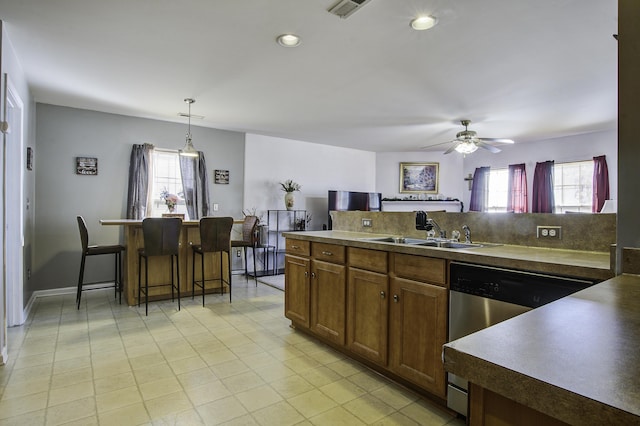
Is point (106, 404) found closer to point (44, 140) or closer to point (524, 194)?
point (44, 140)

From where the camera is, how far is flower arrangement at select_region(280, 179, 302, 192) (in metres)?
6.57

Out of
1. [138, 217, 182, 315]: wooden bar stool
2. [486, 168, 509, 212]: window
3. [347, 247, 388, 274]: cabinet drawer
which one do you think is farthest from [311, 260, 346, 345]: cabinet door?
[486, 168, 509, 212]: window

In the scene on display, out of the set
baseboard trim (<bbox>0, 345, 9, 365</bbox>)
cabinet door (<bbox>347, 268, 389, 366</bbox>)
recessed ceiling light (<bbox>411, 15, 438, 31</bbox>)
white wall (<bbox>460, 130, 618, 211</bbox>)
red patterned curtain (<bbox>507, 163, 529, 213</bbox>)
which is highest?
recessed ceiling light (<bbox>411, 15, 438, 31</bbox>)

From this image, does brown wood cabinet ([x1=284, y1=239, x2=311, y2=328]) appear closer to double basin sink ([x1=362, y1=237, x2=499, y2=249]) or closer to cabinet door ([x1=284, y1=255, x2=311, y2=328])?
cabinet door ([x1=284, y1=255, x2=311, y2=328])

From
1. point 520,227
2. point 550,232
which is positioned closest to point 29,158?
point 520,227

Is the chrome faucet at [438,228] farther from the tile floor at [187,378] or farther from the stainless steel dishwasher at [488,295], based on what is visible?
the tile floor at [187,378]

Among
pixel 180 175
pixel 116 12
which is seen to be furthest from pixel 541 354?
pixel 180 175

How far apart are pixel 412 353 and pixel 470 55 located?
2519mm

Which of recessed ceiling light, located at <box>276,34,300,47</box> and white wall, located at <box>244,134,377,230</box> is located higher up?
recessed ceiling light, located at <box>276,34,300,47</box>

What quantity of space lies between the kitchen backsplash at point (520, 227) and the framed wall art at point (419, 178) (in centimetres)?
513

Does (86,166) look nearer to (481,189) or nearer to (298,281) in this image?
(298,281)

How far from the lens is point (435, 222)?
2.81m

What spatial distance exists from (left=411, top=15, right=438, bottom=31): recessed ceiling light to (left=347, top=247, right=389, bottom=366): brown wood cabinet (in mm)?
1661

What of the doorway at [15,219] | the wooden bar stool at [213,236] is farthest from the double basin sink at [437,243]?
the doorway at [15,219]
